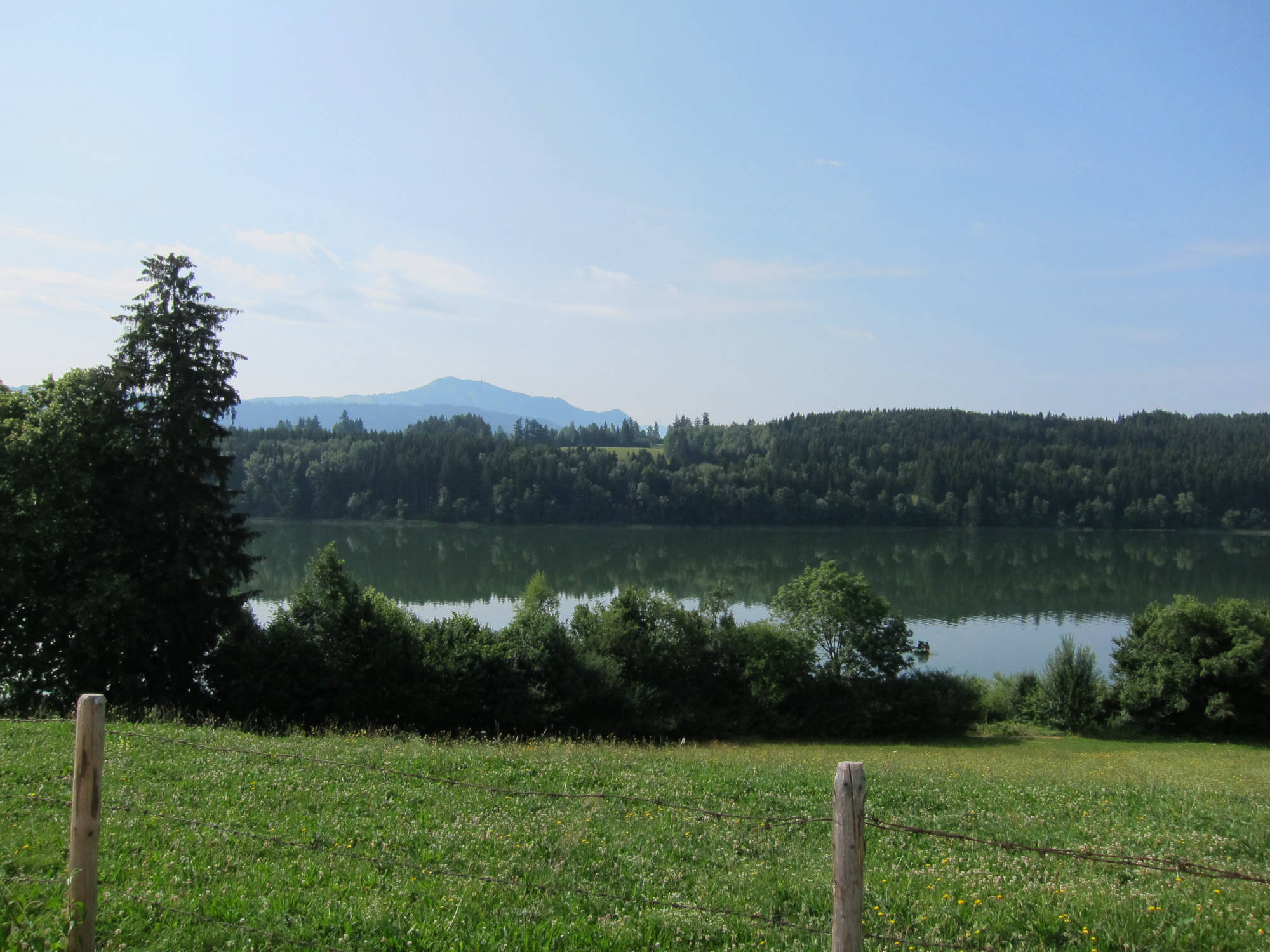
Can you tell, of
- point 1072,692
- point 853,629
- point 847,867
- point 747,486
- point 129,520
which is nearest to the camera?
point 847,867

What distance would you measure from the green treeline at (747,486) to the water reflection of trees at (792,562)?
5.34 metres

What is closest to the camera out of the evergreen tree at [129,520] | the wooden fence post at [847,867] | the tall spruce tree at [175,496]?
the wooden fence post at [847,867]

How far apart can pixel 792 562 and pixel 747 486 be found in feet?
135

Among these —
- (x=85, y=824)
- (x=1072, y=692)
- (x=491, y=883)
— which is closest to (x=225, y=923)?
(x=85, y=824)

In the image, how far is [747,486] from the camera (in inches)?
4360

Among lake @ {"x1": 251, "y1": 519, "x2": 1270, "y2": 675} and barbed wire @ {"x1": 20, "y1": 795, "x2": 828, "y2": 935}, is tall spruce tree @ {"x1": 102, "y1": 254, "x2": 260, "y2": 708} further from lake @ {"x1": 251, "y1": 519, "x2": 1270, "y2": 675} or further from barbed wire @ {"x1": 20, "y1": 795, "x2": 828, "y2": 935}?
barbed wire @ {"x1": 20, "y1": 795, "x2": 828, "y2": 935}

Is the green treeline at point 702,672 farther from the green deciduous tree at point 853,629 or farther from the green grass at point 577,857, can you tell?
the green grass at point 577,857

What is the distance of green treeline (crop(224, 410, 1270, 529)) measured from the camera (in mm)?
103562

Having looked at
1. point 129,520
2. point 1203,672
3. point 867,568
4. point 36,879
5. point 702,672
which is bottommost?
point 702,672

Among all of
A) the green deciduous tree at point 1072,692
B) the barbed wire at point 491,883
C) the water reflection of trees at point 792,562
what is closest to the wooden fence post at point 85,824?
the barbed wire at point 491,883

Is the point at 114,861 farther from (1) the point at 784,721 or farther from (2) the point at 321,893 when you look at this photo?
(1) the point at 784,721

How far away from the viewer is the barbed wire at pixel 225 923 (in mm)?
4688

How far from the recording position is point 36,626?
19422mm

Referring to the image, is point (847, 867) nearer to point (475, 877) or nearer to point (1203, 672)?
point (475, 877)
